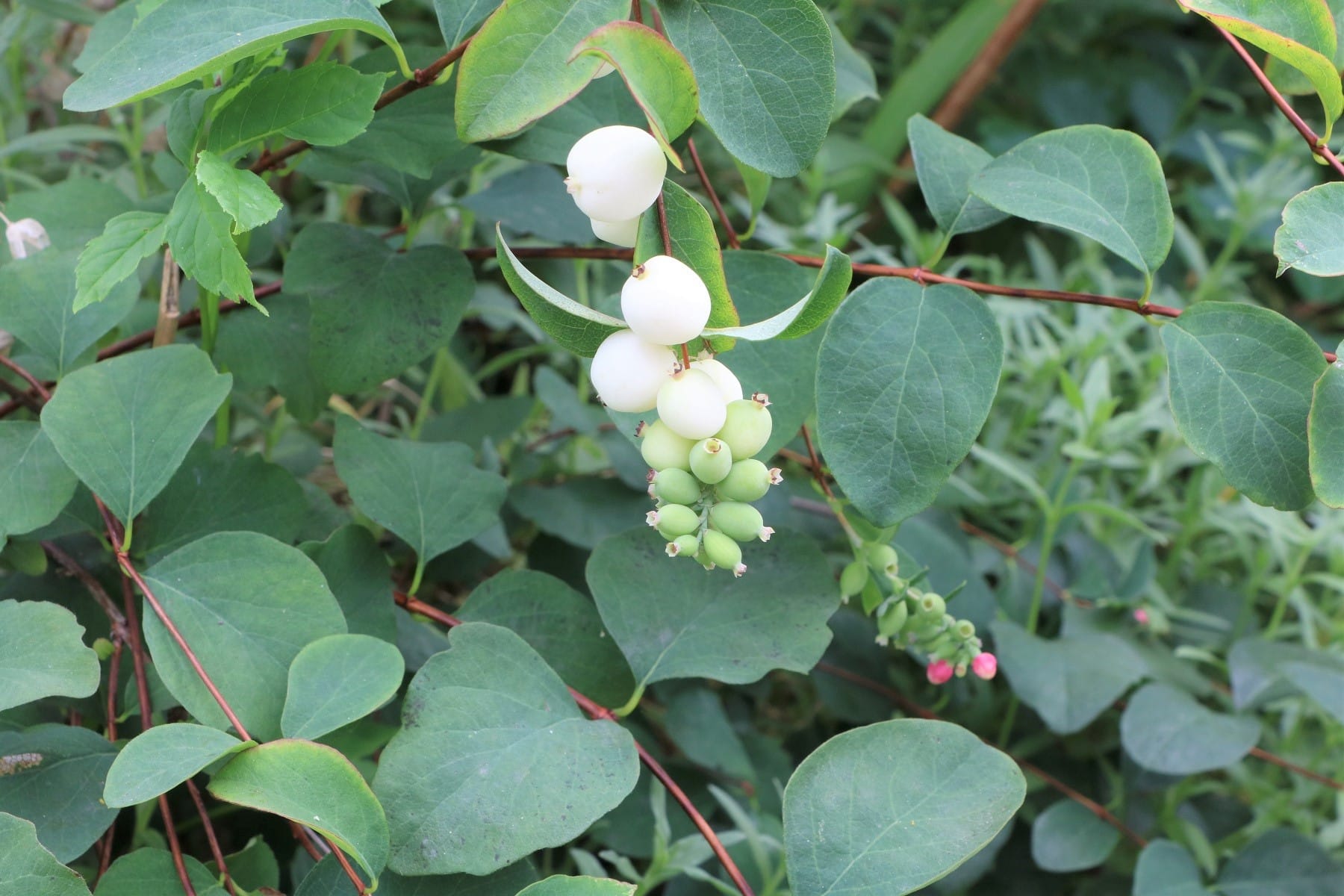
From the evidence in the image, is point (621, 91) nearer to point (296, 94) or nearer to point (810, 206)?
point (296, 94)

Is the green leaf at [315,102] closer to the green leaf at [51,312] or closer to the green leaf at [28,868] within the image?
the green leaf at [51,312]

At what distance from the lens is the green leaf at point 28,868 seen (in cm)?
38

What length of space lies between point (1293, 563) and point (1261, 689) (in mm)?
166

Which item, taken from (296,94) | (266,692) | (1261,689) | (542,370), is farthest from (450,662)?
(1261,689)

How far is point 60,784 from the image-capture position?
46 cm

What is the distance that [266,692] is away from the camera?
0.45 m

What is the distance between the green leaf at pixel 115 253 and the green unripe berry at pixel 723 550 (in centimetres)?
26

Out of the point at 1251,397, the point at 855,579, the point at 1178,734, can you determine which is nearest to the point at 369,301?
the point at 855,579

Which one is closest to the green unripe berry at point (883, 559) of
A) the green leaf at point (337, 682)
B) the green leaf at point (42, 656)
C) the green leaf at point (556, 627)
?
the green leaf at point (556, 627)

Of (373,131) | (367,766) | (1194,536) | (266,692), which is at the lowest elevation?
(1194,536)

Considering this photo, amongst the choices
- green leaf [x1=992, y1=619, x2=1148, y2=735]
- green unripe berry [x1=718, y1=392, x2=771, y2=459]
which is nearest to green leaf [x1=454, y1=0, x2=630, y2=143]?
green unripe berry [x1=718, y1=392, x2=771, y2=459]

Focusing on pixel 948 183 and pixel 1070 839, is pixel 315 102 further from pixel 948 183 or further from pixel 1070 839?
pixel 1070 839

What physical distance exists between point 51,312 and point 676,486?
1.24 feet

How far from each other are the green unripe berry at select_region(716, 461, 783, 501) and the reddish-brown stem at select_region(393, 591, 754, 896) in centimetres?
16
